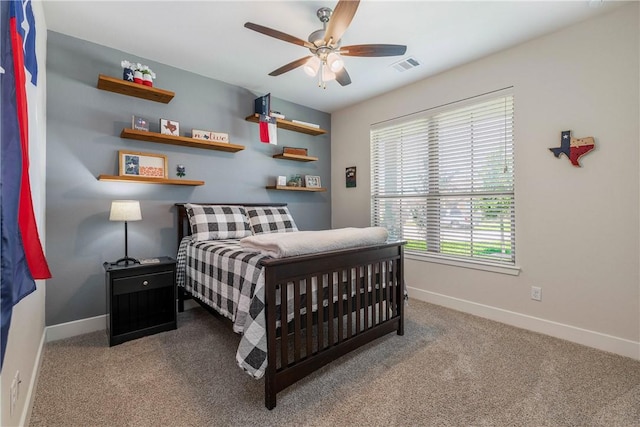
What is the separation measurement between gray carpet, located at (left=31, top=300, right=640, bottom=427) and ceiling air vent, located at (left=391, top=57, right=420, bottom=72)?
2.51 metres

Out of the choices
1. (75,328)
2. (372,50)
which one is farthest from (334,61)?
(75,328)

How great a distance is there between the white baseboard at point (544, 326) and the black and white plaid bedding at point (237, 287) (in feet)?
4.26

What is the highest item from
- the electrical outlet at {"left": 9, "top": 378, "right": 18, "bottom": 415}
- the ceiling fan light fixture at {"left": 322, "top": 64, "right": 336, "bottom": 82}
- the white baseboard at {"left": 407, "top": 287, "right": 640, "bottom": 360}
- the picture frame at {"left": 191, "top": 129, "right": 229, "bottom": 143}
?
the ceiling fan light fixture at {"left": 322, "top": 64, "right": 336, "bottom": 82}

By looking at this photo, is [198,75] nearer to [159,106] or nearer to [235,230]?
[159,106]

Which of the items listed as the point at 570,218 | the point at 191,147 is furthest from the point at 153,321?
the point at 570,218

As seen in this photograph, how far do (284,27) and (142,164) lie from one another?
1.78 meters

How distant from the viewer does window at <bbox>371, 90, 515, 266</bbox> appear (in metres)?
2.82

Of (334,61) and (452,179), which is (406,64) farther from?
(452,179)

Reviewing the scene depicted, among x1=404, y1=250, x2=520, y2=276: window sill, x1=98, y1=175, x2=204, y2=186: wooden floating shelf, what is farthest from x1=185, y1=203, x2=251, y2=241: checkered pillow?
x1=404, y1=250, x2=520, y2=276: window sill

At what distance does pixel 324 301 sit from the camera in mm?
1932

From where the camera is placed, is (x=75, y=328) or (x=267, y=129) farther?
(x=267, y=129)

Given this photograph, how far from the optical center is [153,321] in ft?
8.30

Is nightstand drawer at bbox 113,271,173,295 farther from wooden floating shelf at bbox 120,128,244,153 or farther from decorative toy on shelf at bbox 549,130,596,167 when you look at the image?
decorative toy on shelf at bbox 549,130,596,167

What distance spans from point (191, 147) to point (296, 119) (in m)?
1.53
